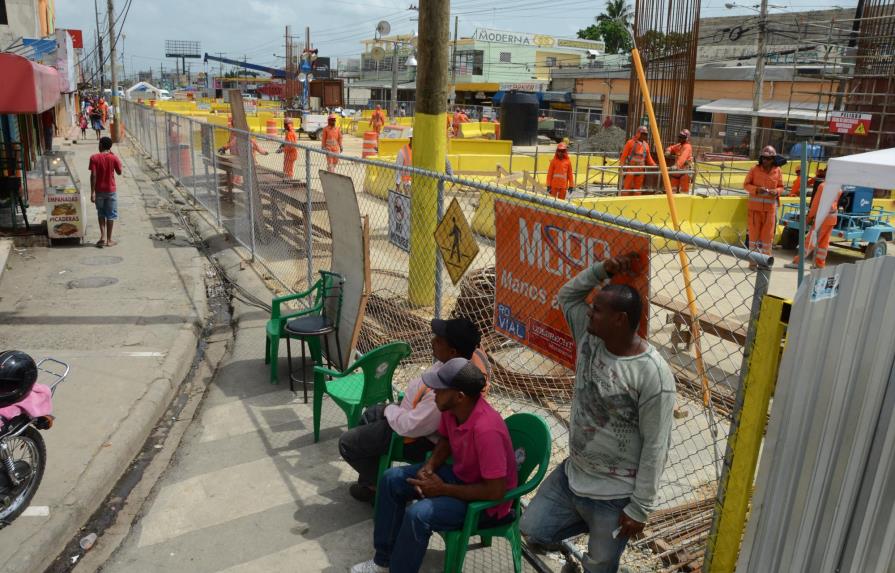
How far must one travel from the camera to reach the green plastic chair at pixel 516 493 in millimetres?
3268

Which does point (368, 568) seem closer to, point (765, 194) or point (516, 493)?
point (516, 493)

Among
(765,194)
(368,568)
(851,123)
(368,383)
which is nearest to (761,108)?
(851,123)

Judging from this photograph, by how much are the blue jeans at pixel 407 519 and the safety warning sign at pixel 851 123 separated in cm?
1667

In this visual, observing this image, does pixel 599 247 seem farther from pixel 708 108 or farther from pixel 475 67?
pixel 475 67

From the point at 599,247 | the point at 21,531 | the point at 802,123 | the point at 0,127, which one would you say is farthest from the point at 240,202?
the point at 802,123

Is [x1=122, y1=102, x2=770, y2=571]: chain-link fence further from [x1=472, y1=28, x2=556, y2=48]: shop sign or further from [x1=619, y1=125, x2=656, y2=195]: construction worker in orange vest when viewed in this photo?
[x1=472, y1=28, x2=556, y2=48]: shop sign

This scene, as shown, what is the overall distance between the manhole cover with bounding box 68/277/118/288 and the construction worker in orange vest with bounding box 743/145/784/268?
9772 millimetres

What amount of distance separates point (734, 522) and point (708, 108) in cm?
3784

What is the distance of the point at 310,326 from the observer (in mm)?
6062

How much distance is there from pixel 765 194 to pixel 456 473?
10104 mm

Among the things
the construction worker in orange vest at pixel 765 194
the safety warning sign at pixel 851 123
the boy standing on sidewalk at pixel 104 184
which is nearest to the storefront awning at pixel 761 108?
the safety warning sign at pixel 851 123

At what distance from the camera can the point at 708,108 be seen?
1453 inches

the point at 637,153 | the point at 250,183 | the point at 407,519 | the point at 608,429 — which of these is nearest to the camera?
the point at 608,429

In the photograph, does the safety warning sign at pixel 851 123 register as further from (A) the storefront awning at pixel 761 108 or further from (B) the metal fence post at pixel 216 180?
(B) the metal fence post at pixel 216 180
